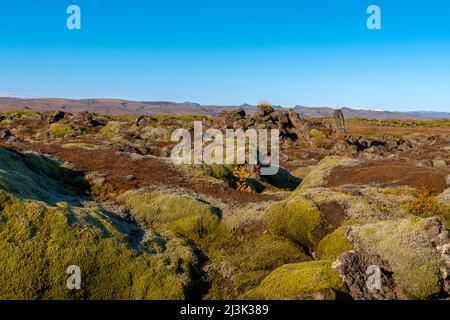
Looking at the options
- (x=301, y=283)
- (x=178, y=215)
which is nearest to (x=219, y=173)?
(x=178, y=215)

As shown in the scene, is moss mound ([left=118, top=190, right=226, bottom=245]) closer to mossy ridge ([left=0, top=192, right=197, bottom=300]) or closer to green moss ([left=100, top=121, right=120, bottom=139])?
mossy ridge ([left=0, top=192, right=197, bottom=300])

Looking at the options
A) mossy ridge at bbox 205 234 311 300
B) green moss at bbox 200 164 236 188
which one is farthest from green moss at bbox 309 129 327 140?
mossy ridge at bbox 205 234 311 300

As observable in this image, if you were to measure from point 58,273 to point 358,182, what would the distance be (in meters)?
33.5

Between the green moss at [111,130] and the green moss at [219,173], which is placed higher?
the green moss at [111,130]

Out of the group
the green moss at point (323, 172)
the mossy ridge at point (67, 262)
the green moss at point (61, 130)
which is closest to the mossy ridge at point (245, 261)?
the mossy ridge at point (67, 262)

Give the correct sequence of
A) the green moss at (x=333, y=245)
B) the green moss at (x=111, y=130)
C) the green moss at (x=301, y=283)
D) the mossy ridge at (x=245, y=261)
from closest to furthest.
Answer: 1. the green moss at (x=301, y=283)
2. the mossy ridge at (x=245, y=261)
3. the green moss at (x=333, y=245)
4. the green moss at (x=111, y=130)

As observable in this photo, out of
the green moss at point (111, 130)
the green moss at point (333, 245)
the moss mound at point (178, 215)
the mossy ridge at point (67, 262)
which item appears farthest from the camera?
the green moss at point (111, 130)

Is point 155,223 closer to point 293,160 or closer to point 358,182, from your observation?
point 358,182

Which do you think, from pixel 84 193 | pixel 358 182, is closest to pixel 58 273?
pixel 84 193

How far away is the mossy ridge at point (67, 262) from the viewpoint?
1692 centimetres

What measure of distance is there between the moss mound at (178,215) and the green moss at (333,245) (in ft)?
20.7

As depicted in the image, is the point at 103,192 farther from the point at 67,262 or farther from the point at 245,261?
the point at 245,261

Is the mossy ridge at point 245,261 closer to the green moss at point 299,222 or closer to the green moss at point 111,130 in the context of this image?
the green moss at point 299,222
